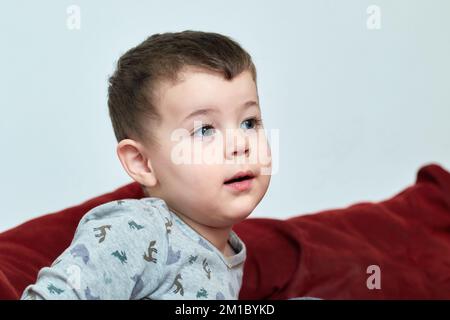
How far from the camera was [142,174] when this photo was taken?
→ 138cm

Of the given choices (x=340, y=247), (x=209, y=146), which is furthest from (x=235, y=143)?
(x=340, y=247)

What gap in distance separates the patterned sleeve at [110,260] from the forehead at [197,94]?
170 mm

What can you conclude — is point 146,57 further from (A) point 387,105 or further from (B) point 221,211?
(A) point 387,105

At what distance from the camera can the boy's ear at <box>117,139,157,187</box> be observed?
1.38 m

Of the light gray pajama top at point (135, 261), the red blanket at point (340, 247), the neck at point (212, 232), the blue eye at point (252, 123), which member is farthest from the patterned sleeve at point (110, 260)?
the red blanket at point (340, 247)

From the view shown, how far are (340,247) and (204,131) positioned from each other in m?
0.74

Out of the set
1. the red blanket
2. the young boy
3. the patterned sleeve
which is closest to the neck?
the young boy

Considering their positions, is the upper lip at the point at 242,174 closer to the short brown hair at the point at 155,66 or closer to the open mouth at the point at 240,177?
the open mouth at the point at 240,177

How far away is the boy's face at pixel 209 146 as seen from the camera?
1299 mm

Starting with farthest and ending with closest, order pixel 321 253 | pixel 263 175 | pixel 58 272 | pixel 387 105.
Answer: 1. pixel 387 105
2. pixel 321 253
3. pixel 263 175
4. pixel 58 272

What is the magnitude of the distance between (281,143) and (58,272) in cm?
132

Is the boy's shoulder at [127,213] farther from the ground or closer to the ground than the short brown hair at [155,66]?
closer to the ground
